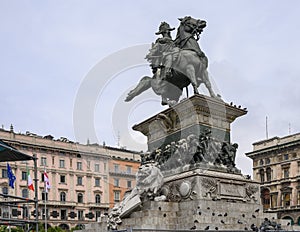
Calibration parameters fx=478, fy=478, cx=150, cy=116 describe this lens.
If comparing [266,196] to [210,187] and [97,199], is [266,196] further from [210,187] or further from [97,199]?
[210,187]

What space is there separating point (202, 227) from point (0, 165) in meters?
58.2

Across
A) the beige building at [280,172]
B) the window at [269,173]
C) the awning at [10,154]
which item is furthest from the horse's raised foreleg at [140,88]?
the window at [269,173]

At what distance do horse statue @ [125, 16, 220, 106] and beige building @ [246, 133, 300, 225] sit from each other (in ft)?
175

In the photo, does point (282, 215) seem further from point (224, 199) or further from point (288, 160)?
point (224, 199)

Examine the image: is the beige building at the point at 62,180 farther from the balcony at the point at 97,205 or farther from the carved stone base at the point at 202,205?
the carved stone base at the point at 202,205

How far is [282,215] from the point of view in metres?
70.6

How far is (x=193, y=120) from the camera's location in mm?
17438

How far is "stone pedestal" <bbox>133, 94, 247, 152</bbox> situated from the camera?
17406 millimetres

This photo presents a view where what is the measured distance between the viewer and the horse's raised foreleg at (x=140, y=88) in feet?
66.3

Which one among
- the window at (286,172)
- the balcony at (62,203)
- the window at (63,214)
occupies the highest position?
the window at (286,172)

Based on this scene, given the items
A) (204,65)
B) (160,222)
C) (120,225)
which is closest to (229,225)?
(160,222)

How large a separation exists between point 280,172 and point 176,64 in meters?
58.0

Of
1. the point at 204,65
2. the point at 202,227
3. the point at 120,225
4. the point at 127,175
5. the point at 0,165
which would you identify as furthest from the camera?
the point at 0,165

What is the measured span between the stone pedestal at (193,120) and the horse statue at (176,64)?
2.06 ft
